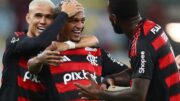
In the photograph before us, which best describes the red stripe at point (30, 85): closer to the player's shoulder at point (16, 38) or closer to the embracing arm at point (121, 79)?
the player's shoulder at point (16, 38)

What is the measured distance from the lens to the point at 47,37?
4.90m

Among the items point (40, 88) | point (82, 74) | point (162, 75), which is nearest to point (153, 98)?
point (162, 75)

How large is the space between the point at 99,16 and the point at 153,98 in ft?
21.7

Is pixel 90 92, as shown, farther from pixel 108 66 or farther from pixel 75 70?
Answer: pixel 108 66

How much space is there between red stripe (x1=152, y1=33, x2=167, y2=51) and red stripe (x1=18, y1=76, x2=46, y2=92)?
1219mm

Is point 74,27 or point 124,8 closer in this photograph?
point 124,8

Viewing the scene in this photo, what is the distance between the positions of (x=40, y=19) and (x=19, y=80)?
58 centimetres

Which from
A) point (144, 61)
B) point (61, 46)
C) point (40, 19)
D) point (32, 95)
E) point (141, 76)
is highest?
point (40, 19)

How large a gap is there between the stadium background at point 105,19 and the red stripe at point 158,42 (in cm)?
544

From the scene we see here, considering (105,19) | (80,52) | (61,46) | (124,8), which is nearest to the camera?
(124,8)

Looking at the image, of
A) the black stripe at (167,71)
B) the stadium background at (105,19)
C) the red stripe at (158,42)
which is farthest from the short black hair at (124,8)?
the stadium background at (105,19)

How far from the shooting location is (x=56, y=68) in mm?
4926

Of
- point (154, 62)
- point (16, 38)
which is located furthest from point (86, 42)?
point (154, 62)

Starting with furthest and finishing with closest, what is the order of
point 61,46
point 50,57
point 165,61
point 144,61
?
point 61,46
point 50,57
point 165,61
point 144,61
